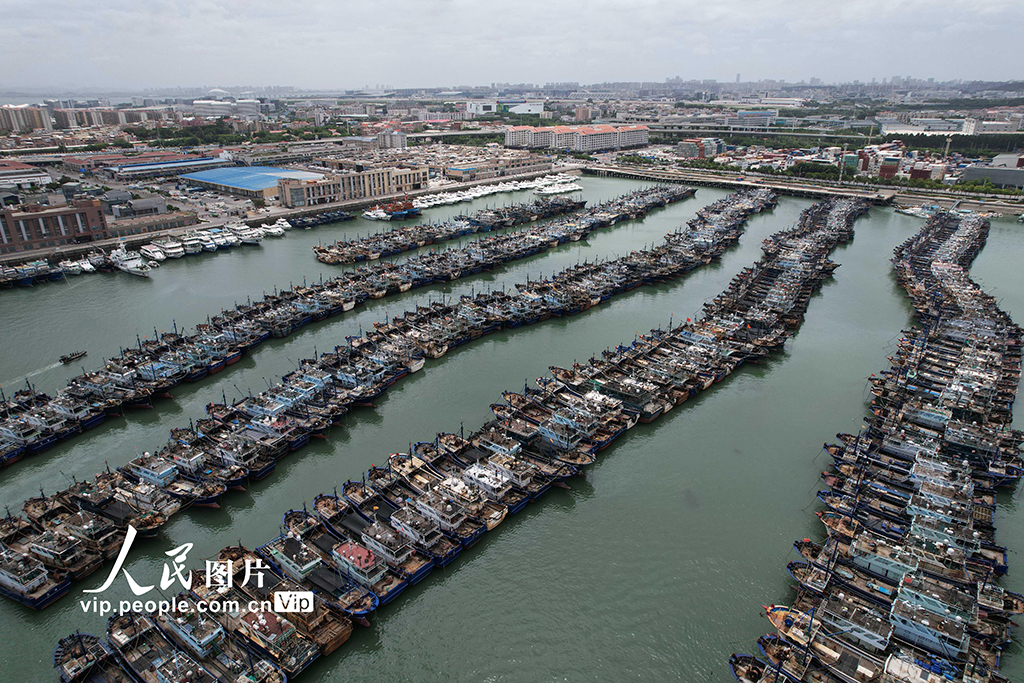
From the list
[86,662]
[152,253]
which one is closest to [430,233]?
[152,253]

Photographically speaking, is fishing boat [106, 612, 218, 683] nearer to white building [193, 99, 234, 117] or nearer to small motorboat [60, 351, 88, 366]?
small motorboat [60, 351, 88, 366]

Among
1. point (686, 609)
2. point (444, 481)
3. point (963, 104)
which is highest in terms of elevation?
point (963, 104)

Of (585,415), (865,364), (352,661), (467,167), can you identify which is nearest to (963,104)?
(467,167)

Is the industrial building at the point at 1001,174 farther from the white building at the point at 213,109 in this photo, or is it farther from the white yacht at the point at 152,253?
the white building at the point at 213,109

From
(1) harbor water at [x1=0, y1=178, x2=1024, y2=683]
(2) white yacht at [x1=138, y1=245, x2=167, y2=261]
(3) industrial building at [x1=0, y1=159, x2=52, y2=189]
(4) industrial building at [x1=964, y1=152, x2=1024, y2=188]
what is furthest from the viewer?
(4) industrial building at [x1=964, y1=152, x2=1024, y2=188]

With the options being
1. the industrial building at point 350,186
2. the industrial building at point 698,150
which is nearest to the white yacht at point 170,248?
the industrial building at point 350,186

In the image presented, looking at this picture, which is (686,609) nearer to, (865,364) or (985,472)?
(985,472)

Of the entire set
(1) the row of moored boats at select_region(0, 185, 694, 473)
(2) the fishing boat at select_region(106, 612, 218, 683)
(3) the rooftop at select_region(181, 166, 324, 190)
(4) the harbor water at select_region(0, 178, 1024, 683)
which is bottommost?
(4) the harbor water at select_region(0, 178, 1024, 683)

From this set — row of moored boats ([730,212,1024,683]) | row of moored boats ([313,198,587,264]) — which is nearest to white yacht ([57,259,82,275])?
row of moored boats ([313,198,587,264])
